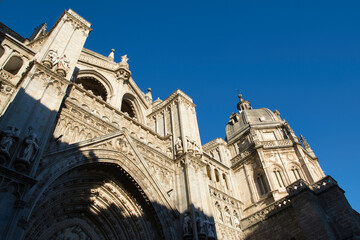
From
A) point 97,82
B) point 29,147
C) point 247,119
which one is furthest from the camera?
point 247,119

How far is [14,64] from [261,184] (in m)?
19.7

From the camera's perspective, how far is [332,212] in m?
16.6

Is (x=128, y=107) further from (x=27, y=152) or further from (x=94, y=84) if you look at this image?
(x=27, y=152)

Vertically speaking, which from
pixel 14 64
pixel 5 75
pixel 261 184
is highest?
pixel 14 64

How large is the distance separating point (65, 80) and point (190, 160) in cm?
846

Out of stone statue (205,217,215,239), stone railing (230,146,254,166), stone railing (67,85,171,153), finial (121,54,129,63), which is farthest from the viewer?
stone railing (230,146,254,166)

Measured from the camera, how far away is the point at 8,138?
367 inches

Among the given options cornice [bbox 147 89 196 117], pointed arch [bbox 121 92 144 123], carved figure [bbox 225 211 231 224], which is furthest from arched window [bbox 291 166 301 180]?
pointed arch [bbox 121 92 144 123]

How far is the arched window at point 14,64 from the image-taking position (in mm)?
14774

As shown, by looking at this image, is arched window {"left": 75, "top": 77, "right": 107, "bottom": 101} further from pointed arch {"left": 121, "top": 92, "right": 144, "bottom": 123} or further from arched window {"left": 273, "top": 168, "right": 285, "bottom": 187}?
arched window {"left": 273, "top": 168, "right": 285, "bottom": 187}

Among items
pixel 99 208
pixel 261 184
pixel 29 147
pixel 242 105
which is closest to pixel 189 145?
pixel 99 208

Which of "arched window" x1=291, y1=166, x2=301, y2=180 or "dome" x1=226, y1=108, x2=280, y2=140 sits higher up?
"dome" x1=226, y1=108, x2=280, y2=140

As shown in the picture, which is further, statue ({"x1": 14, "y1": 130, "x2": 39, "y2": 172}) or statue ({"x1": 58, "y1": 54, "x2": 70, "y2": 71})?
statue ({"x1": 58, "y1": 54, "x2": 70, "y2": 71})

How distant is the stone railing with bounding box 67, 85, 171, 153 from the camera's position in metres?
15.7
